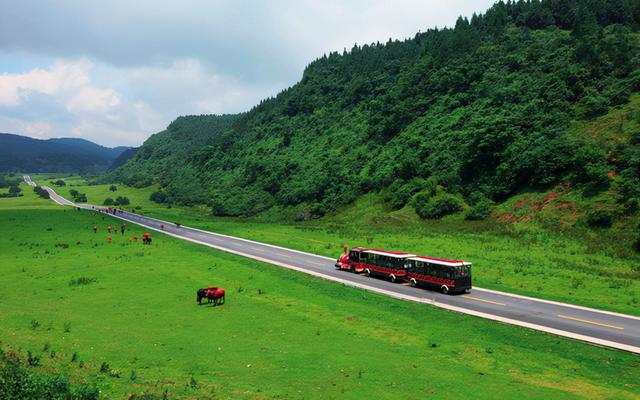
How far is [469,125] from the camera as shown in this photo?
325 ft

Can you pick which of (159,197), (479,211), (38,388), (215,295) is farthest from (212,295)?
(159,197)

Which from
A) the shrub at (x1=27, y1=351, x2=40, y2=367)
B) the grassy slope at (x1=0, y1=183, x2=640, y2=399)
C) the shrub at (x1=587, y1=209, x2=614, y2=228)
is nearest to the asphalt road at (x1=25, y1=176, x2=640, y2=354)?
the grassy slope at (x1=0, y1=183, x2=640, y2=399)

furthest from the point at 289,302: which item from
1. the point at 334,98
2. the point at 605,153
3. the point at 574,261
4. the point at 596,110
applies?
the point at 334,98

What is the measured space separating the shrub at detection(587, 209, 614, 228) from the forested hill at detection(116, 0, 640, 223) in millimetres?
3315

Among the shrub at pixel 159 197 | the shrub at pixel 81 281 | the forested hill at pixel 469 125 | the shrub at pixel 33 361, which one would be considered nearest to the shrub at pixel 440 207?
the forested hill at pixel 469 125

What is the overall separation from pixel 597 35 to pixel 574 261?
82098mm

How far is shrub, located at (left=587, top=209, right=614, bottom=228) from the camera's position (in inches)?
2083

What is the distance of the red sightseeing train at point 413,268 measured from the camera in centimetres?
3488

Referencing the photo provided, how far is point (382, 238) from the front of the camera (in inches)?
2606

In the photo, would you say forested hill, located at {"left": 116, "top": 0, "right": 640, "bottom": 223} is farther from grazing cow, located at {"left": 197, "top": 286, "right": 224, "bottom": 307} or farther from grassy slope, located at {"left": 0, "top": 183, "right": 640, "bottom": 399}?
grazing cow, located at {"left": 197, "top": 286, "right": 224, "bottom": 307}

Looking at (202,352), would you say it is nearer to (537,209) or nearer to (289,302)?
(289,302)

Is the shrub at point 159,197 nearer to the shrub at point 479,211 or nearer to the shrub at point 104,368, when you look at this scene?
the shrub at point 479,211

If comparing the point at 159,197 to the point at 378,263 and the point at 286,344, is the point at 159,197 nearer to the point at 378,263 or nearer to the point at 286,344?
the point at 378,263

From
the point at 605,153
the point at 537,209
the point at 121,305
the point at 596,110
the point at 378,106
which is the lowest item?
the point at 121,305
